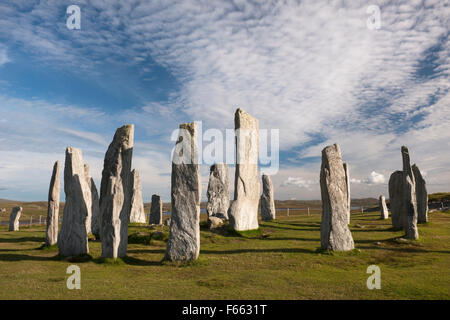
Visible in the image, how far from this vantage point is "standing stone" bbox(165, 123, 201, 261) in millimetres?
10570

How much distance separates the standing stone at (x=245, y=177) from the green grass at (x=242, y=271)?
69.5 inches

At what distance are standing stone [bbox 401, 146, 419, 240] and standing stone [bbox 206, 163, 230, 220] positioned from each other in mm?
11128

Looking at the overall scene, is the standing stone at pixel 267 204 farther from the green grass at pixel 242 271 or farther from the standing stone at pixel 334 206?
the standing stone at pixel 334 206

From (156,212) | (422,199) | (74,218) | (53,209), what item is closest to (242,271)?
(74,218)

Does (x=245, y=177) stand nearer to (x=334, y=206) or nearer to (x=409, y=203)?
(x=334, y=206)

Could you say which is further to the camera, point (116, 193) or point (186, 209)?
point (116, 193)

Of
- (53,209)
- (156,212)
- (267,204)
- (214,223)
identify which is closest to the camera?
(53,209)

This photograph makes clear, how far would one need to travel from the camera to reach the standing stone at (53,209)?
45.2 feet

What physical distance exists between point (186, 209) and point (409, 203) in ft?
33.8

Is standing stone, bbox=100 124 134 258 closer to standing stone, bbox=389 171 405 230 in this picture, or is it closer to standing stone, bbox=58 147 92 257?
standing stone, bbox=58 147 92 257

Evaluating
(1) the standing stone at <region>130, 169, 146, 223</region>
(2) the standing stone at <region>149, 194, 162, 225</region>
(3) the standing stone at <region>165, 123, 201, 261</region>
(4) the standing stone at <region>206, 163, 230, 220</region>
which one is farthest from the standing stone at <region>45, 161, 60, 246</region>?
(2) the standing stone at <region>149, 194, 162, 225</region>

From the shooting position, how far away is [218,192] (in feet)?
72.2

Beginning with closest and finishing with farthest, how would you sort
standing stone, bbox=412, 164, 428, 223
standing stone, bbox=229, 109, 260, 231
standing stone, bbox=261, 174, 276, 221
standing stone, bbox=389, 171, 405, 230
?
standing stone, bbox=229, 109, 260, 231, standing stone, bbox=389, 171, 405, 230, standing stone, bbox=412, 164, 428, 223, standing stone, bbox=261, 174, 276, 221
